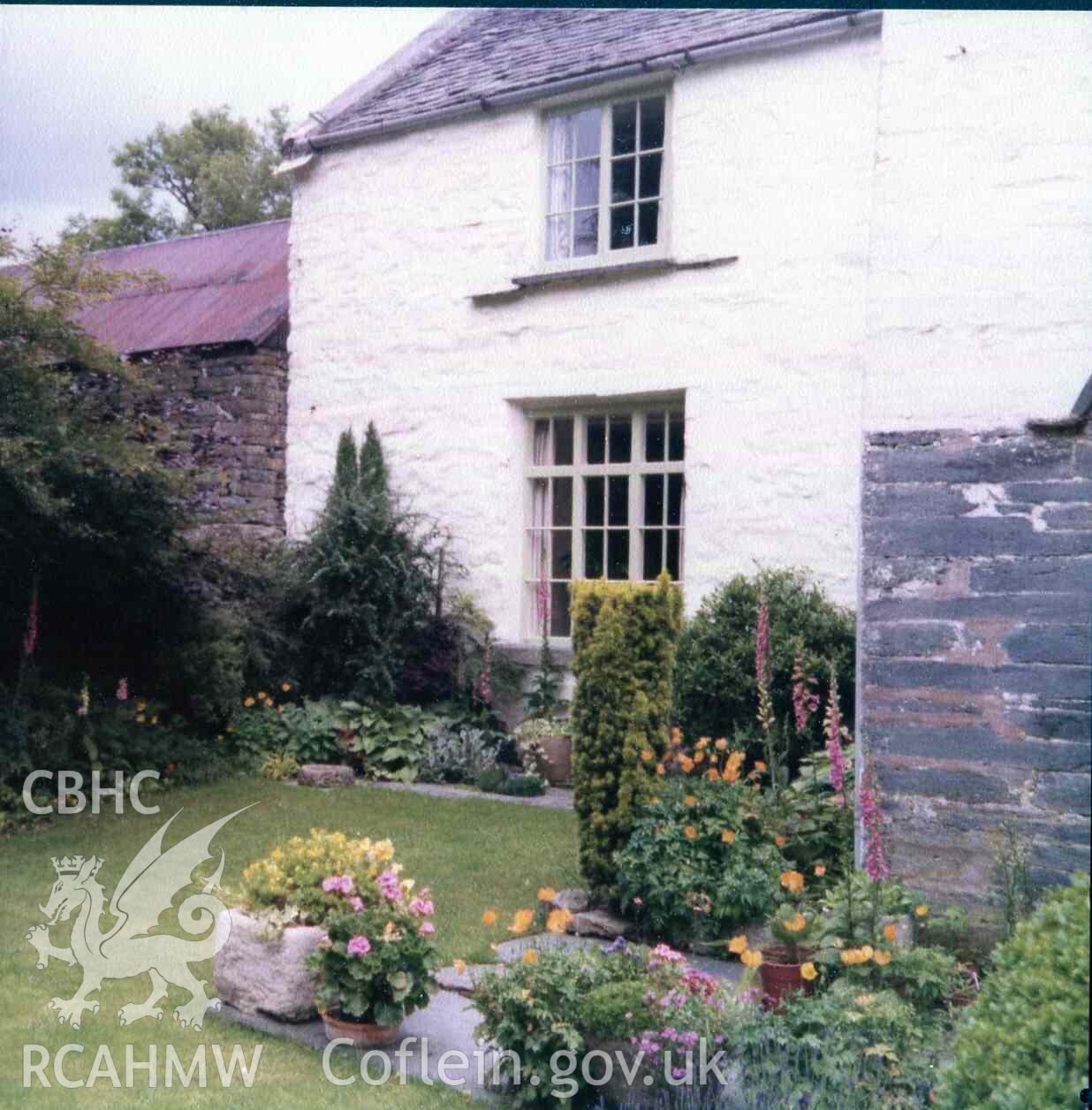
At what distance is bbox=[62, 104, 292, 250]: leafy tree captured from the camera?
15.1 meters

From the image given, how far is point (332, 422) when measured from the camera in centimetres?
1109

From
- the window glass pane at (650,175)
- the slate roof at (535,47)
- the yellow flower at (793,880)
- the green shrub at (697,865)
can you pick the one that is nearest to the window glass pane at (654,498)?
the window glass pane at (650,175)

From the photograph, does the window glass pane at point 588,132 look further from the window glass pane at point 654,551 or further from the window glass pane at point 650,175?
the window glass pane at point 654,551

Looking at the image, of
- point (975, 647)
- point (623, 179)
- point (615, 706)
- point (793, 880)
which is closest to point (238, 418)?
point (623, 179)

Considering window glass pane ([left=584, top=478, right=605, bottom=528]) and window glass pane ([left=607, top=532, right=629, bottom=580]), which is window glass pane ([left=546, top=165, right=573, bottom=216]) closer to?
window glass pane ([left=584, top=478, right=605, bottom=528])

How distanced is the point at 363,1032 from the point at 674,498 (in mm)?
6134

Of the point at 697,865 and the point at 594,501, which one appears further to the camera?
the point at 594,501

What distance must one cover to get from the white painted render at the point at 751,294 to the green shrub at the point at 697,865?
6.20 feet

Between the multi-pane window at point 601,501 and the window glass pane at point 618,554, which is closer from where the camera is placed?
the multi-pane window at point 601,501

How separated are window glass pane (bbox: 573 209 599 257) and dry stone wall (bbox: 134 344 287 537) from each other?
3184mm

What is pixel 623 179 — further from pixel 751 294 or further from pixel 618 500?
pixel 618 500

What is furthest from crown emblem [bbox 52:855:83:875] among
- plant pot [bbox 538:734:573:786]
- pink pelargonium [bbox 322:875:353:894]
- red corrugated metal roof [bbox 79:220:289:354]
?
red corrugated metal roof [bbox 79:220:289:354]

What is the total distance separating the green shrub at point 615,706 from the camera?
17.8 feet

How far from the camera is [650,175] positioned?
31.8ft
